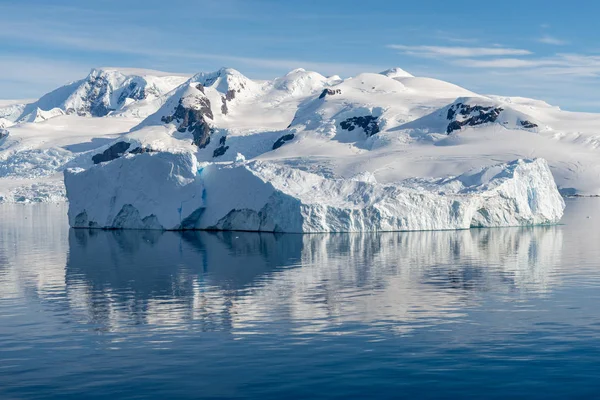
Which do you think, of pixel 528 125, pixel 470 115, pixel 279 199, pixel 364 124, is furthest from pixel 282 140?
pixel 279 199

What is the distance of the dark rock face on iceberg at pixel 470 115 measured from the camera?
567 ft

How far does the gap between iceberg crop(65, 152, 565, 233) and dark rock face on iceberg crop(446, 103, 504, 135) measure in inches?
4203

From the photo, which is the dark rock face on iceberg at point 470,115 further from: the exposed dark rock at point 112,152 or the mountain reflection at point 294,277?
the mountain reflection at point 294,277

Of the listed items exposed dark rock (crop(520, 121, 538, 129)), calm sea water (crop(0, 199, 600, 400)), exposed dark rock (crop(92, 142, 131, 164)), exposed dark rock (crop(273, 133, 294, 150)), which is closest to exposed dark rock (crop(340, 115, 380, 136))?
exposed dark rock (crop(273, 133, 294, 150))

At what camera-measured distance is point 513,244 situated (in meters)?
51.5

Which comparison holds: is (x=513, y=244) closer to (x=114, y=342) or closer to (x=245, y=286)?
(x=245, y=286)

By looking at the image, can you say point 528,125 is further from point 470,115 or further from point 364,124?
point 364,124

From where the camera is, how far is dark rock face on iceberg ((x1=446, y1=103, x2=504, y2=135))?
173 metres

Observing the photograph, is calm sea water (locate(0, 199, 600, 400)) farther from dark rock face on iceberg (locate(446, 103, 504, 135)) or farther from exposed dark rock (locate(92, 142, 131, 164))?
exposed dark rock (locate(92, 142, 131, 164))

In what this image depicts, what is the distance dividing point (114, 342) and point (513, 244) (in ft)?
112

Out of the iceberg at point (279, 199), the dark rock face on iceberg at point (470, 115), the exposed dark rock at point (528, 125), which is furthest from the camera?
the dark rock face on iceberg at point (470, 115)

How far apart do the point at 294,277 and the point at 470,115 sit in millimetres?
146277

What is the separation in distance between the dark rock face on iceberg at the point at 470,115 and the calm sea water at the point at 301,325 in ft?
425

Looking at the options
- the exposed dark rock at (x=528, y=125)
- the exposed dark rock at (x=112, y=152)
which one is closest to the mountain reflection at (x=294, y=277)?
the exposed dark rock at (x=528, y=125)
